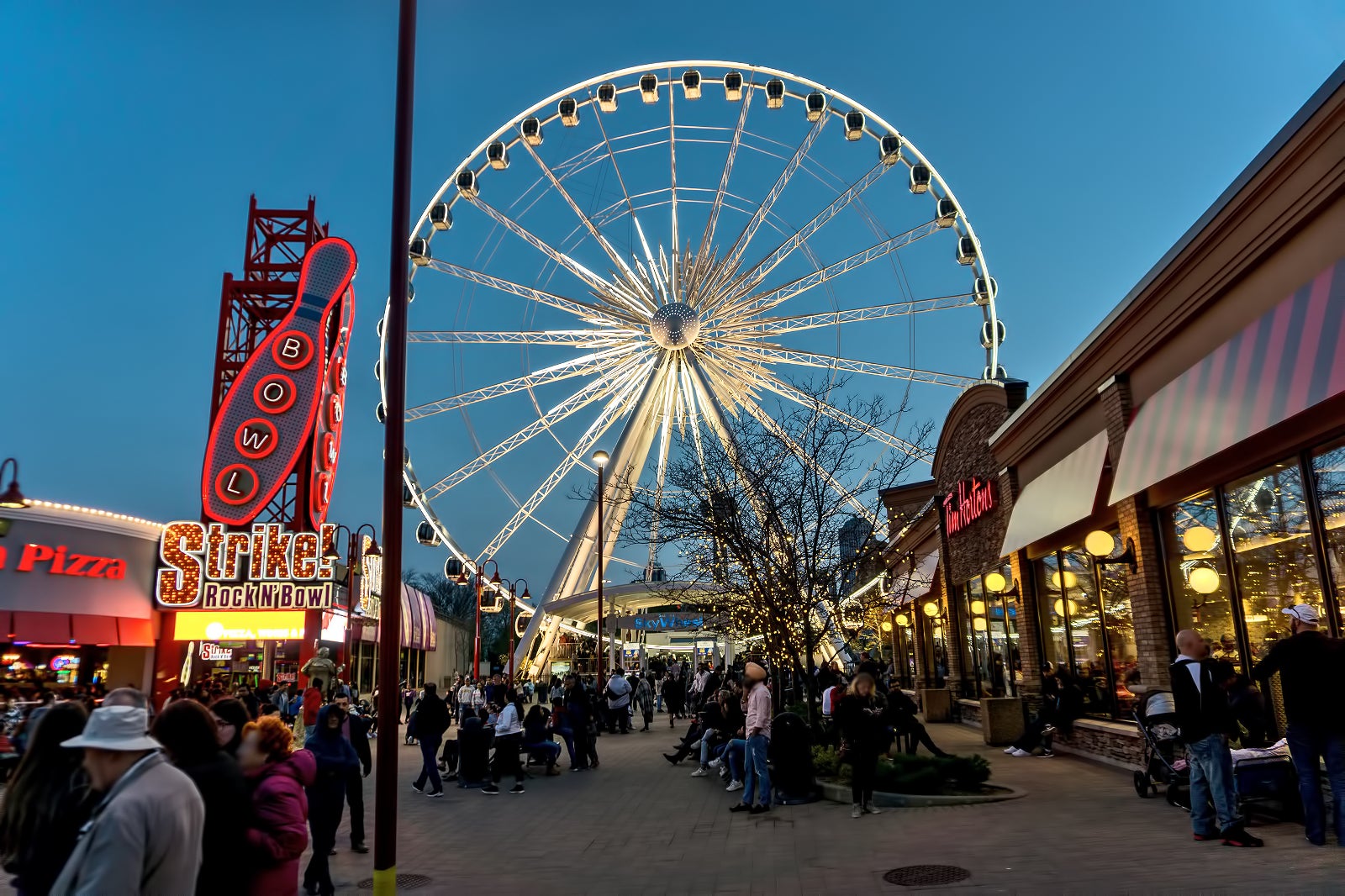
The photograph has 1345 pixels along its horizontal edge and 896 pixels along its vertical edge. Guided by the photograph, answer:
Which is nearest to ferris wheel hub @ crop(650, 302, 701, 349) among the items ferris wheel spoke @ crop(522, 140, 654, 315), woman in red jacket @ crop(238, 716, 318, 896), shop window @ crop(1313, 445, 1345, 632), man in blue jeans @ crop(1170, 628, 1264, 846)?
ferris wheel spoke @ crop(522, 140, 654, 315)

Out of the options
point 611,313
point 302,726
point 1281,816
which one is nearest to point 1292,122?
point 1281,816

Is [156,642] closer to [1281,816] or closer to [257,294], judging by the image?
[257,294]

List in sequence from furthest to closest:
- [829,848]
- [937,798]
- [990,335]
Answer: [990,335] < [937,798] < [829,848]

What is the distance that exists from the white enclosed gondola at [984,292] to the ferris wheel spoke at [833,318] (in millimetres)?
197

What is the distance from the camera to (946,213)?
88.9ft

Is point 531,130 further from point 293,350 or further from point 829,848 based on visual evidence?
point 829,848

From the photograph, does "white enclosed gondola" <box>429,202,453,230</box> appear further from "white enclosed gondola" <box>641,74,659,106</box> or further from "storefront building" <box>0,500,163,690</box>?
"storefront building" <box>0,500,163,690</box>

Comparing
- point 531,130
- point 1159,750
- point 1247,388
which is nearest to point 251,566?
point 531,130

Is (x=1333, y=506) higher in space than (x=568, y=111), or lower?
lower

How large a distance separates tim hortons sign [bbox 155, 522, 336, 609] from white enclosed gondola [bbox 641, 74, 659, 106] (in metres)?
15.2

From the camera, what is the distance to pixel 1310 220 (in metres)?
8.56

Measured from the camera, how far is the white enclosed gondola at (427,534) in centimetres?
3034

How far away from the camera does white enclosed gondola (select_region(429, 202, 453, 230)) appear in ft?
91.2

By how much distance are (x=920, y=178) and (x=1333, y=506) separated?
19.6m
